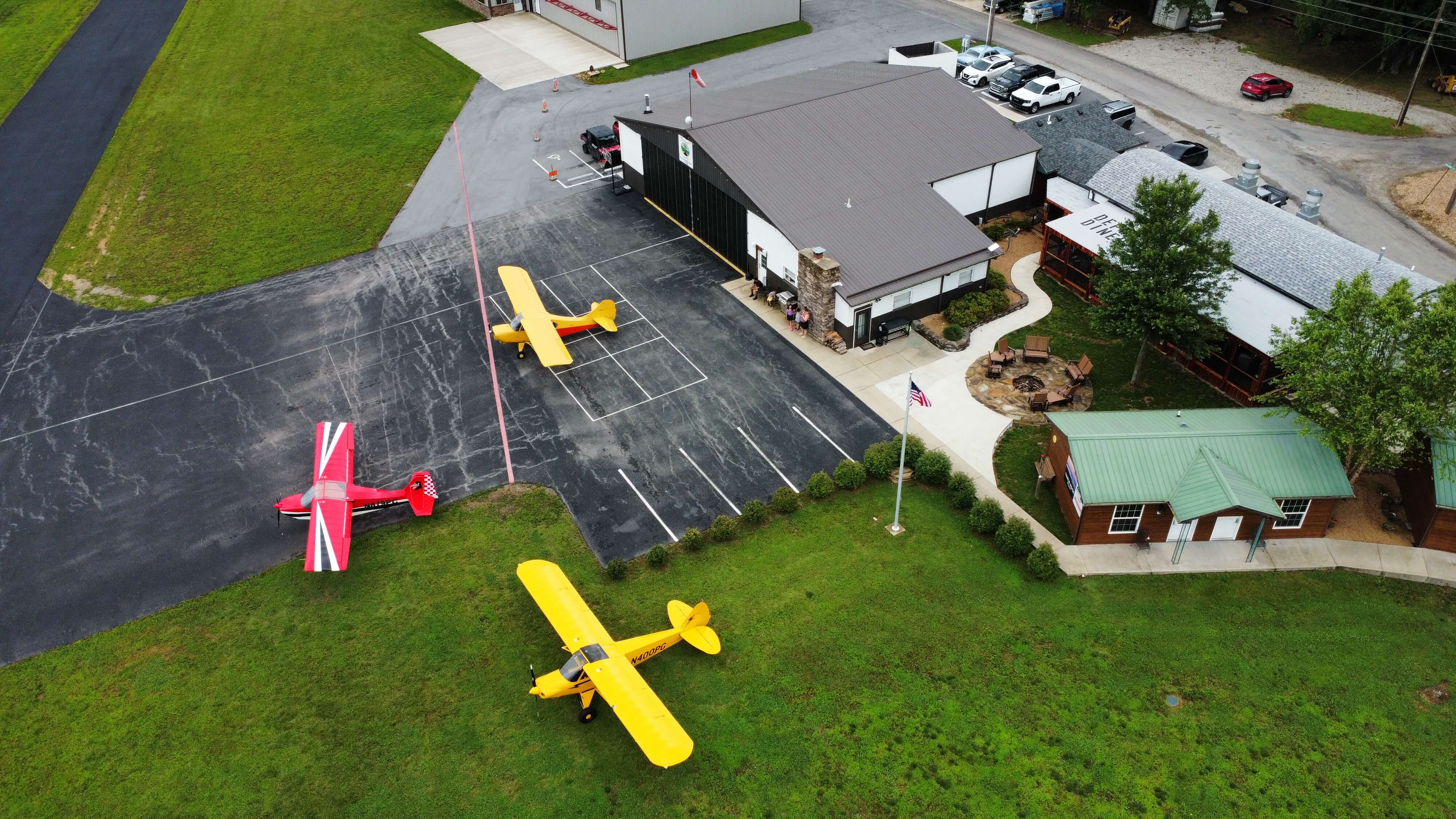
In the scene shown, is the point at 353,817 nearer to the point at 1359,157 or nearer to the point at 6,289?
the point at 6,289

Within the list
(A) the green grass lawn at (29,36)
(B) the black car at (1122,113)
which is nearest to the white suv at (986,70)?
(B) the black car at (1122,113)

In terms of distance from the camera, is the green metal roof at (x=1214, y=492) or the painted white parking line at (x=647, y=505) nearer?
the green metal roof at (x=1214, y=492)

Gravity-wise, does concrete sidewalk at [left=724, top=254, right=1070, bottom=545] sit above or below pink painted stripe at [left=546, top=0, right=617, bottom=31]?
below

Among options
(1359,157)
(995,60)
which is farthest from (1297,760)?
(995,60)

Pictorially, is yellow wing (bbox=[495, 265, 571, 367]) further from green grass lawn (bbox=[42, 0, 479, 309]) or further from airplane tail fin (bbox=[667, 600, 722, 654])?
airplane tail fin (bbox=[667, 600, 722, 654])

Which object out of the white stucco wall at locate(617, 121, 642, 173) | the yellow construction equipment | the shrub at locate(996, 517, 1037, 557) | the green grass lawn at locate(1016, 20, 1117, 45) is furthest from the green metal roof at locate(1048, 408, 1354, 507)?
the yellow construction equipment

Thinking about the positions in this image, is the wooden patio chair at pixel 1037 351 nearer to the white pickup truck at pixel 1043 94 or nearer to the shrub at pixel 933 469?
the shrub at pixel 933 469

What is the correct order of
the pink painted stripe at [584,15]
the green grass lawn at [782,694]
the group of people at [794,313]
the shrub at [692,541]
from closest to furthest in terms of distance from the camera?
the green grass lawn at [782,694], the shrub at [692,541], the group of people at [794,313], the pink painted stripe at [584,15]
